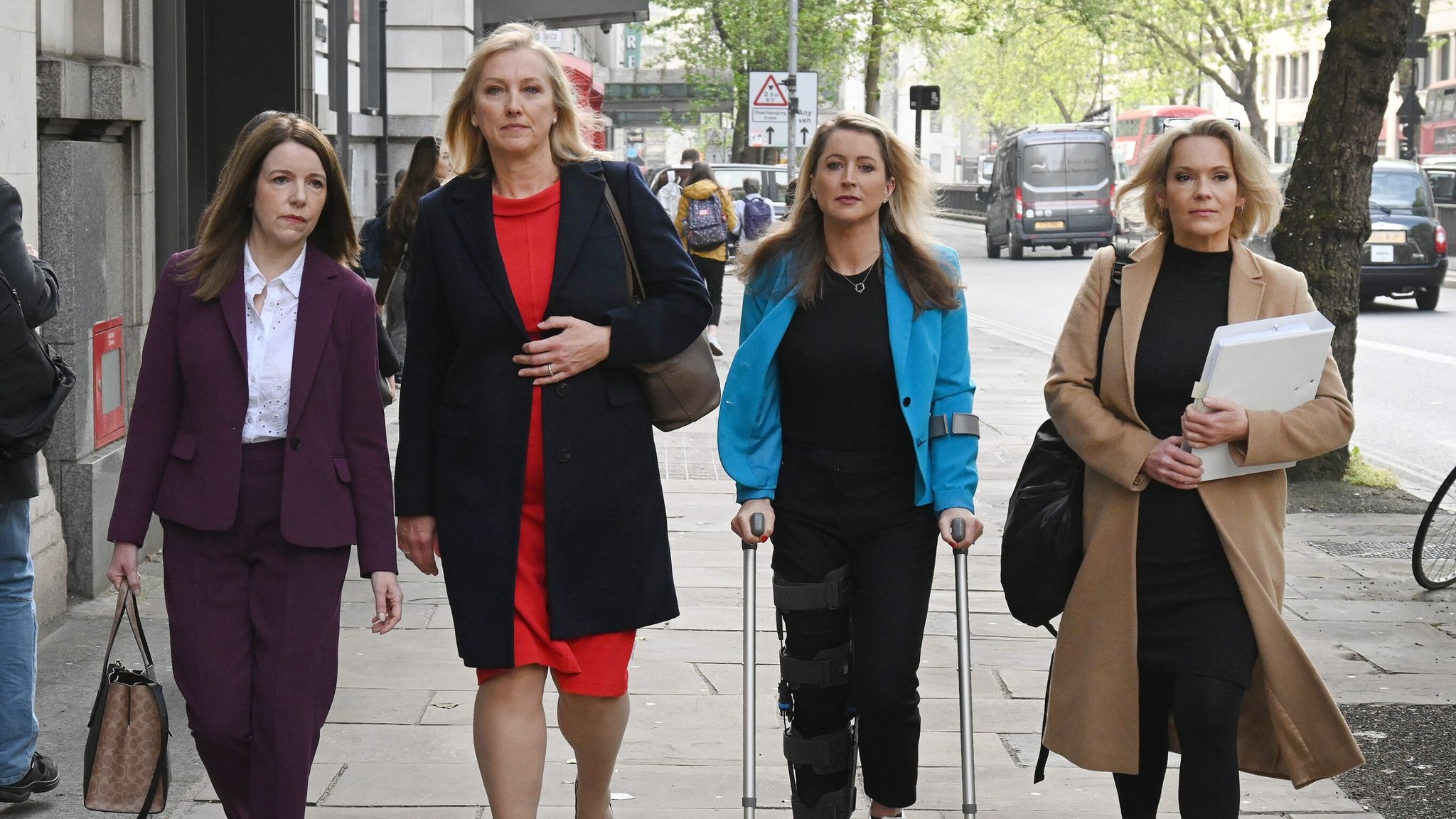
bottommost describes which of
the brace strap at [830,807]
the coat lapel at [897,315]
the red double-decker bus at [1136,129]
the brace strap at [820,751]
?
the brace strap at [830,807]

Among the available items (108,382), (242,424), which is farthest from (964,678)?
(108,382)

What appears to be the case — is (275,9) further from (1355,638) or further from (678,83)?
(678,83)

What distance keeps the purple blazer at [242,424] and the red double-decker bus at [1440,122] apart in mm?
51146

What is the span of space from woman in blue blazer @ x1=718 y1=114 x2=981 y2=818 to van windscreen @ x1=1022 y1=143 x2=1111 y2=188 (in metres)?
32.2

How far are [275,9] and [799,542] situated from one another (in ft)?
22.5

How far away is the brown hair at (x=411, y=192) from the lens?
866 cm

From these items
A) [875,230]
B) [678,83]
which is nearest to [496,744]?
[875,230]

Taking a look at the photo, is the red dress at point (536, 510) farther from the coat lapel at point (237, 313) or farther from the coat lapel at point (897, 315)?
the coat lapel at point (897, 315)

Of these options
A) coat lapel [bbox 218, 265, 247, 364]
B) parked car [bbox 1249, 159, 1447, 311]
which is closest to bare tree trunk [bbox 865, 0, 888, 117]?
parked car [bbox 1249, 159, 1447, 311]

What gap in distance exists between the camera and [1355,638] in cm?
693

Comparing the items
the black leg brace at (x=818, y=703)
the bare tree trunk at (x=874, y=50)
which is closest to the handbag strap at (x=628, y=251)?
the black leg brace at (x=818, y=703)

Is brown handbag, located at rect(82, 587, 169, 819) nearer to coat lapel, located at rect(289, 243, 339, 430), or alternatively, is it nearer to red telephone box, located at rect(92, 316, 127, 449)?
coat lapel, located at rect(289, 243, 339, 430)

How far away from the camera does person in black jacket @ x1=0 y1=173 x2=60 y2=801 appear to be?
14.6 feet

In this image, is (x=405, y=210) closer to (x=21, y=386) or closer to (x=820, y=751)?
(x=21, y=386)
